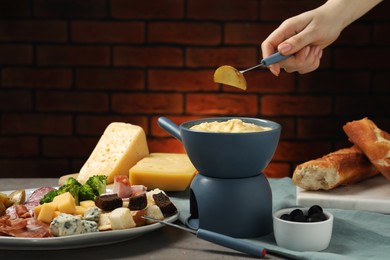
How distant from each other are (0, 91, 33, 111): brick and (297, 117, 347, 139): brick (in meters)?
1.16

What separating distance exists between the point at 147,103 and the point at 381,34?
1.02 meters

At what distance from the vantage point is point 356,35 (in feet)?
8.68

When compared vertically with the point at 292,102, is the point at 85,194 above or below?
below

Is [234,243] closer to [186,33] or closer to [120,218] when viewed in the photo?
[120,218]

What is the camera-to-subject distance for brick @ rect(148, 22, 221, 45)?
2.65 metres

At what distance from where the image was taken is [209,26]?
2.64 metres

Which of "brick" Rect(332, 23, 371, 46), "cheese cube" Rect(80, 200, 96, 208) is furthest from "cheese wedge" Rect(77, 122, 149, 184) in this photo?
"brick" Rect(332, 23, 371, 46)

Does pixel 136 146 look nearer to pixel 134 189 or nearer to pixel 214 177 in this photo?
pixel 134 189

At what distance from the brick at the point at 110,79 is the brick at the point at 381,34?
99 cm

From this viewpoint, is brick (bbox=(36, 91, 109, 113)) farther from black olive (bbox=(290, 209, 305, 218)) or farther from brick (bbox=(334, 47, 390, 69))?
black olive (bbox=(290, 209, 305, 218))

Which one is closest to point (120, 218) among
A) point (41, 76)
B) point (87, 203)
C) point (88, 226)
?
point (88, 226)

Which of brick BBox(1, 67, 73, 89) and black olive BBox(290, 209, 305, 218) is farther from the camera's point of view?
brick BBox(1, 67, 73, 89)

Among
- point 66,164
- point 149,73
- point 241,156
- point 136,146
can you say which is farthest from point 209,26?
point 241,156

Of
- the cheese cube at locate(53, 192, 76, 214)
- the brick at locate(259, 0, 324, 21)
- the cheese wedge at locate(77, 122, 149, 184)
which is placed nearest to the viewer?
the cheese cube at locate(53, 192, 76, 214)
